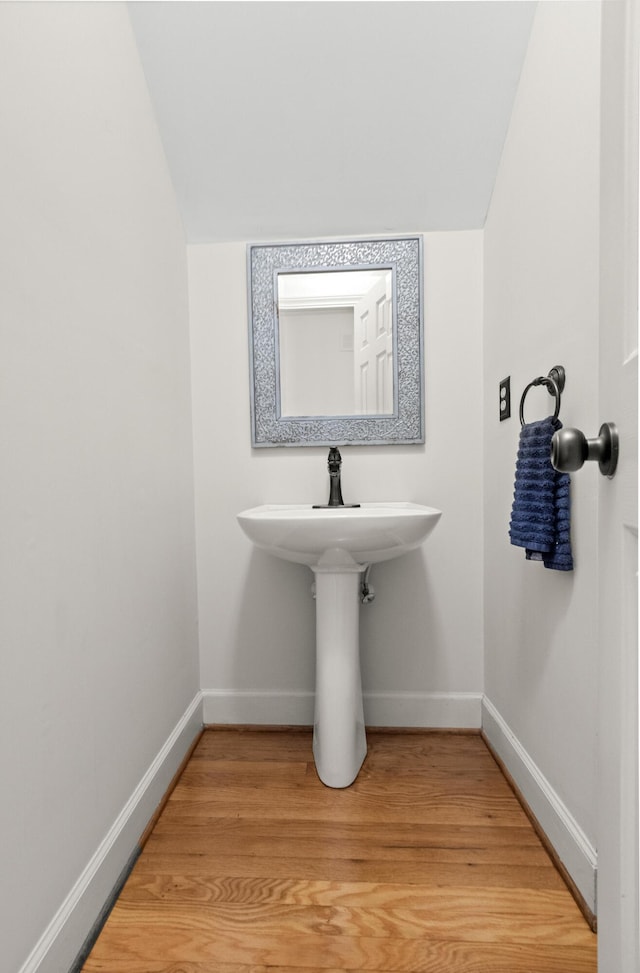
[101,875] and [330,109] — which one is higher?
[330,109]

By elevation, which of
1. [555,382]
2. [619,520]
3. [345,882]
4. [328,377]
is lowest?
[345,882]

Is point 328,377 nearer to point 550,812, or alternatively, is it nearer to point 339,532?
point 339,532

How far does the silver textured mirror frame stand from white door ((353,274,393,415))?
0.08ft

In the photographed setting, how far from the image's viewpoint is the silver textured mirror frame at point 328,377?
165 centimetres

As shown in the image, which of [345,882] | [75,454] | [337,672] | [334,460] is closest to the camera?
[75,454]

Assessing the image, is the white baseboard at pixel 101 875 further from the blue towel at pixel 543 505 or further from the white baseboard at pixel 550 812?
the blue towel at pixel 543 505

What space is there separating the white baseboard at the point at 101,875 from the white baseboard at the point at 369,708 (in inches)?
11.3

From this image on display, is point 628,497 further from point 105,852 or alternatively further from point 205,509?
point 205,509

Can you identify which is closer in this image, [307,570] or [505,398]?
[505,398]

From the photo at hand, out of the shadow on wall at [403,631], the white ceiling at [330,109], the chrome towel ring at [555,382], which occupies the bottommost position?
the shadow on wall at [403,631]

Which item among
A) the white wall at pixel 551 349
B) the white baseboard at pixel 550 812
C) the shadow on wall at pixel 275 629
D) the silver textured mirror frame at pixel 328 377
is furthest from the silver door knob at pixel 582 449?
the shadow on wall at pixel 275 629

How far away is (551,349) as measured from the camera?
1133 mm

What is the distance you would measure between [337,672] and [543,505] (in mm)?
731

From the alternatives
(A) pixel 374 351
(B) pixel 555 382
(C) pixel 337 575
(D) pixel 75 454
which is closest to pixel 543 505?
(B) pixel 555 382
